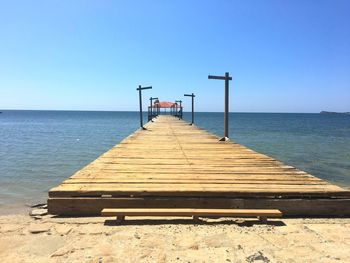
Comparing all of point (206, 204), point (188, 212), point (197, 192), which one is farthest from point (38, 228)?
point (206, 204)

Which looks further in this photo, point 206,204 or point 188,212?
point 206,204

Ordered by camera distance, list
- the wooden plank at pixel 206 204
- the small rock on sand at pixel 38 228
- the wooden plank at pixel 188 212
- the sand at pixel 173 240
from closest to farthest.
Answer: the sand at pixel 173 240 → the small rock on sand at pixel 38 228 → the wooden plank at pixel 188 212 → the wooden plank at pixel 206 204

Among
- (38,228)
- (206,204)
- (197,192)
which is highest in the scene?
(197,192)

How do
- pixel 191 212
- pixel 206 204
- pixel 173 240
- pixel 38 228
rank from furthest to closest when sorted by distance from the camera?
pixel 206 204 → pixel 191 212 → pixel 38 228 → pixel 173 240

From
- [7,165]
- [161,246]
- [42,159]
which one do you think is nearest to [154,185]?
[161,246]

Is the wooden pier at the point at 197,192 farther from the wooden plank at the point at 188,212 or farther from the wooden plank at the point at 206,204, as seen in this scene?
the wooden plank at the point at 188,212

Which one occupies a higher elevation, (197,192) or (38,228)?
(197,192)

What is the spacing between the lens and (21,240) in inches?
160

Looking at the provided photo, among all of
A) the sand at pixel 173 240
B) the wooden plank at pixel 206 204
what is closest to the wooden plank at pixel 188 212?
the sand at pixel 173 240

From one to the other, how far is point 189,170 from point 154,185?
57.9 inches

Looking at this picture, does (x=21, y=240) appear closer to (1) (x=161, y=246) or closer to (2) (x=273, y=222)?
(1) (x=161, y=246)

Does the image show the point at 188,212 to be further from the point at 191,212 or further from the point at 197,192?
the point at 197,192

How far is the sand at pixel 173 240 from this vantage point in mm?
3605

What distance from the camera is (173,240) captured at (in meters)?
4.01
